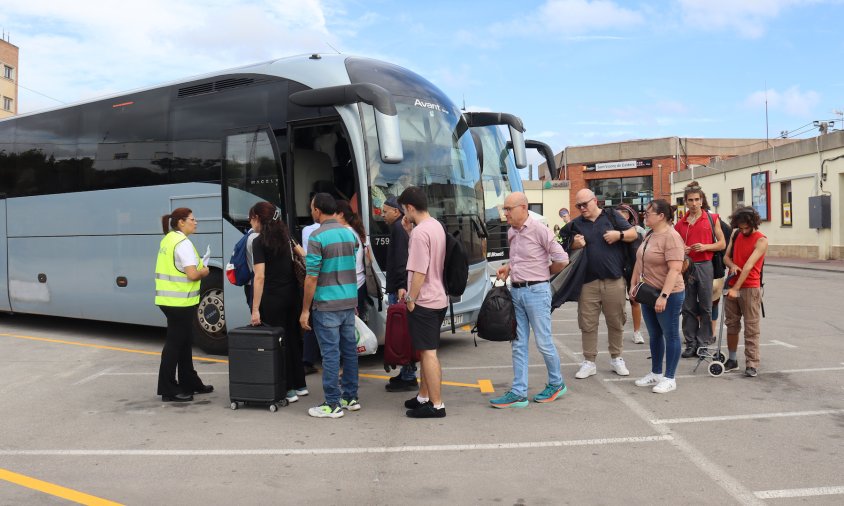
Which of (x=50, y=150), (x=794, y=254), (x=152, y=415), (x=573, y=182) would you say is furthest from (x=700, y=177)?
(x=152, y=415)

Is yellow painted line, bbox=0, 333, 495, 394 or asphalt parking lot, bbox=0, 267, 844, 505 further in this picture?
yellow painted line, bbox=0, 333, 495, 394

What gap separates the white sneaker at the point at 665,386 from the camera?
634 cm

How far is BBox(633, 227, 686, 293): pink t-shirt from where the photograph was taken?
629 centimetres

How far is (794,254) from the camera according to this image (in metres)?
28.4

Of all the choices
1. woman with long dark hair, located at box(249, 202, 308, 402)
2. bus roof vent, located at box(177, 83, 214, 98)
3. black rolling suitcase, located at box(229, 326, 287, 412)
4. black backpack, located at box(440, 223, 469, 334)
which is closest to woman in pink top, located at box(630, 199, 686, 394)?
black backpack, located at box(440, 223, 469, 334)

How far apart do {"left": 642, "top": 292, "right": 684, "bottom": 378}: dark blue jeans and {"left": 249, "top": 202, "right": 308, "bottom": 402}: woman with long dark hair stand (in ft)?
10.7

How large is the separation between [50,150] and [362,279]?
6257 millimetres

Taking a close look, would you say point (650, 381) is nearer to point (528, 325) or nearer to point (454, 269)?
point (528, 325)

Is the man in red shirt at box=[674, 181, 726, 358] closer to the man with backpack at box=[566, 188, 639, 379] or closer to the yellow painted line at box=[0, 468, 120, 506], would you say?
the man with backpack at box=[566, 188, 639, 379]

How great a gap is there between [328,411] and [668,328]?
10.2ft

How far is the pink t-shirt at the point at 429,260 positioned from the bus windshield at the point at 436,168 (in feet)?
6.14

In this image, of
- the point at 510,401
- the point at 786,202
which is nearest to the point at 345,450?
the point at 510,401

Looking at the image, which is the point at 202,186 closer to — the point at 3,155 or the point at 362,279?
the point at 362,279

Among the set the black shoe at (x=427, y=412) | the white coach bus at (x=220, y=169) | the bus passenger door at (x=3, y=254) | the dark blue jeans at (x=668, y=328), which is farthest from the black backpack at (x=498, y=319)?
the bus passenger door at (x=3, y=254)
